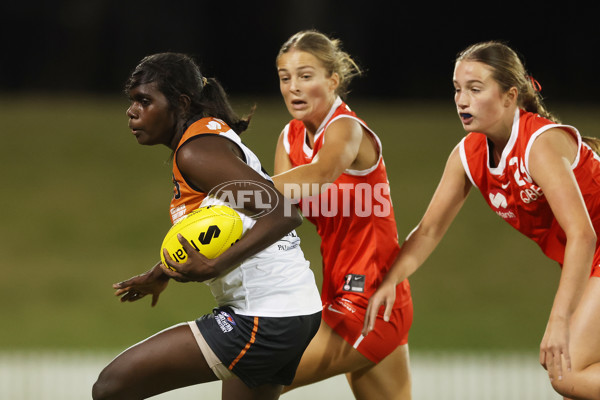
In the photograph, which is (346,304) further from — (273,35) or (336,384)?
(273,35)

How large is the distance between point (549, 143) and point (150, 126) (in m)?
1.52

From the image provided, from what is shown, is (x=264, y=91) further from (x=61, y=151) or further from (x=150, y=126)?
(x=150, y=126)

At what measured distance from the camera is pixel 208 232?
8.96 ft

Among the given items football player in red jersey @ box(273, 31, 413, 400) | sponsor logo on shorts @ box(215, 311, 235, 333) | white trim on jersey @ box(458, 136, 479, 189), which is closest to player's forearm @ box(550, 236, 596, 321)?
white trim on jersey @ box(458, 136, 479, 189)

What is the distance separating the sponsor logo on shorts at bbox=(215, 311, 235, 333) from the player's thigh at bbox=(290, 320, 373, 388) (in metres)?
0.64

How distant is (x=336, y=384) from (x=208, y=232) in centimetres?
375

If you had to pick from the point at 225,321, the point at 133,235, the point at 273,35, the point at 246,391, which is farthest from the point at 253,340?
the point at 273,35

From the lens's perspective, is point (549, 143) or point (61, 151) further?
point (61, 151)

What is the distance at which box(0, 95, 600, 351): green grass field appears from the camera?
998 cm

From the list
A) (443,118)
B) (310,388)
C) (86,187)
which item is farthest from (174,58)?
(443,118)

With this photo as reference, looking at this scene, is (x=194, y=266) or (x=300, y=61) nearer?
(x=194, y=266)

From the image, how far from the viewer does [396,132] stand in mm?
15000

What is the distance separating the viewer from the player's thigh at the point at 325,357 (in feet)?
11.1

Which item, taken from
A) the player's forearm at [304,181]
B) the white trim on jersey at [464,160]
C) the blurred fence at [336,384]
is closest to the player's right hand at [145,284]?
the player's forearm at [304,181]
